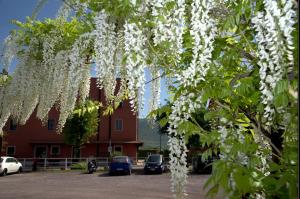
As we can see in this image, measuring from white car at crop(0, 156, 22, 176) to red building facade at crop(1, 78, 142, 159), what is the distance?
509 inches

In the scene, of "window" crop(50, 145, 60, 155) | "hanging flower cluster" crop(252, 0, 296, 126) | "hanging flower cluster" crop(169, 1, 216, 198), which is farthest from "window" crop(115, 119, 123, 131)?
"hanging flower cluster" crop(252, 0, 296, 126)

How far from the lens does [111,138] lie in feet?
150

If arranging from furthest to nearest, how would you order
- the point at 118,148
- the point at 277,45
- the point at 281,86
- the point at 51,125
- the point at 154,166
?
the point at 118,148
the point at 51,125
the point at 154,166
the point at 277,45
the point at 281,86

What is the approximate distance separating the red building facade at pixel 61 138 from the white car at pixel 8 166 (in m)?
12.9

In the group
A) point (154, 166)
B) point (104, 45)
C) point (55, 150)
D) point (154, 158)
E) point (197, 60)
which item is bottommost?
point (154, 166)

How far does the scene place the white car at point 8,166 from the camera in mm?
28277

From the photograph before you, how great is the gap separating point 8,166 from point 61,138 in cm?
1547

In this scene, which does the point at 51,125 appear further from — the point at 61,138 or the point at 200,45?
the point at 200,45

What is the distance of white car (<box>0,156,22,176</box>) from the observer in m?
28.3

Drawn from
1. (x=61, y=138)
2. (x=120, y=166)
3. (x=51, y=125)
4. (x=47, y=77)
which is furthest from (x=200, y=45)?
(x=51, y=125)

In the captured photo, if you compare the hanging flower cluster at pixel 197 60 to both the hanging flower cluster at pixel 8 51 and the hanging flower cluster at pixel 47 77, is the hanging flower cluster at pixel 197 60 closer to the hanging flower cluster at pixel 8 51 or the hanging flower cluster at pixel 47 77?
the hanging flower cluster at pixel 47 77

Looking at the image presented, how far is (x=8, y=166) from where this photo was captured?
29.3m

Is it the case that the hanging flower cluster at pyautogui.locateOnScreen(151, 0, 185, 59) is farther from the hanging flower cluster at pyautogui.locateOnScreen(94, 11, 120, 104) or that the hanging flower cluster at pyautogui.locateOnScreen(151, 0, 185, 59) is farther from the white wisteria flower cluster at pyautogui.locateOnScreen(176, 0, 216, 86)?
the hanging flower cluster at pyautogui.locateOnScreen(94, 11, 120, 104)

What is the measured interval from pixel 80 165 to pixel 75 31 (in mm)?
31719
